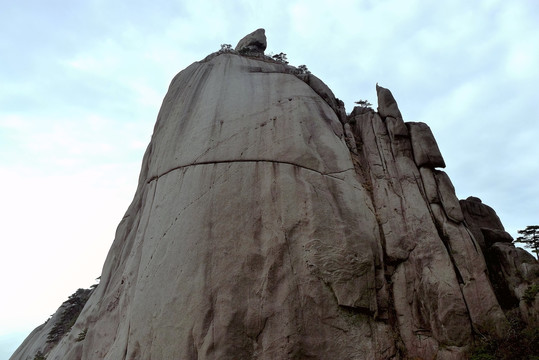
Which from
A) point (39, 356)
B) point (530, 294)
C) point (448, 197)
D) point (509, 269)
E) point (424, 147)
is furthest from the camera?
point (39, 356)

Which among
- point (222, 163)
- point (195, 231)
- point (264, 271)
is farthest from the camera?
point (222, 163)

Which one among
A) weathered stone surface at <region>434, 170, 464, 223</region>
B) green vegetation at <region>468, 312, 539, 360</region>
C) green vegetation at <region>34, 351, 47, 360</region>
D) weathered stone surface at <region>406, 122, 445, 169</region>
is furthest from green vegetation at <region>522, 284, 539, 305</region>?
green vegetation at <region>34, 351, 47, 360</region>

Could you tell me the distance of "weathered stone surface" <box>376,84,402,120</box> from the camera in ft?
61.3

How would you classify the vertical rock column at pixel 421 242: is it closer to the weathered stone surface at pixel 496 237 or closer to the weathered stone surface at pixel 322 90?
the weathered stone surface at pixel 322 90

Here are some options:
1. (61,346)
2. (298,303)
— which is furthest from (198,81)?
(61,346)

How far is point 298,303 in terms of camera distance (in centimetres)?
1200

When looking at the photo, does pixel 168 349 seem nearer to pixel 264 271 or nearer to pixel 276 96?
pixel 264 271

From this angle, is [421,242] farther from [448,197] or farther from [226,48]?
[226,48]

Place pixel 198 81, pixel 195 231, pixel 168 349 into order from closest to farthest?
pixel 168 349 → pixel 195 231 → pixel 198 81

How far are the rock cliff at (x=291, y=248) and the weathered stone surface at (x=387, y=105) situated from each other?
0.25 metres

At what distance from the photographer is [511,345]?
12.0 metres

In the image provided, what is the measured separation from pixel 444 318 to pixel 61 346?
16.9 metres

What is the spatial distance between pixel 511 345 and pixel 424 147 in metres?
8.46

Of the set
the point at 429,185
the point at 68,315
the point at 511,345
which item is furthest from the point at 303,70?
the point at 68,315
